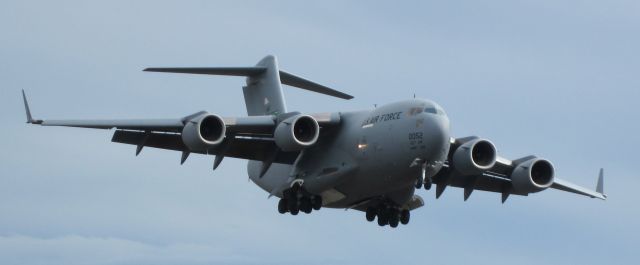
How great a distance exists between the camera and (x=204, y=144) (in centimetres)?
3016

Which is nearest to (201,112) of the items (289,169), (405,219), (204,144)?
(204,144)

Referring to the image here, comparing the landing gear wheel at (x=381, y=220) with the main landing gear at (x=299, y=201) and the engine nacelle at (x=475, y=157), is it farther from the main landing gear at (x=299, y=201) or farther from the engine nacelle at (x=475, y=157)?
the engine nacelle at (x=475, y=157)

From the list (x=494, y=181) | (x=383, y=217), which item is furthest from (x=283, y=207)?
(x=494, y=181)

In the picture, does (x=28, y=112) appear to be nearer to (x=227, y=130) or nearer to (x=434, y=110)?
(x=227, y=130)

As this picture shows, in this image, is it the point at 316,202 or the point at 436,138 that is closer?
the point at 436,138

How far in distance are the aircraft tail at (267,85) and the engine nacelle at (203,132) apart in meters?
A: 4.40

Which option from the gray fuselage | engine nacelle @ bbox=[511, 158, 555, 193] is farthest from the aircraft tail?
engine nacelle @ bbox=[511, 158, 555, 193]

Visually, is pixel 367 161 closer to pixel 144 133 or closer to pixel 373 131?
pixel 373 131

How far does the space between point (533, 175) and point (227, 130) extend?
7.48 metres

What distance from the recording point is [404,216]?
111 ft

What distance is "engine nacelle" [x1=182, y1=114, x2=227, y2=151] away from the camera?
30156 millimetres

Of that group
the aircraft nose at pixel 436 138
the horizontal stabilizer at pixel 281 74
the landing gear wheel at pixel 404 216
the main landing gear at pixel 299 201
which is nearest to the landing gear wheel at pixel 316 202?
the main landing gear at pixel 299 201

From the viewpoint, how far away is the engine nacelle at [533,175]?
109ft

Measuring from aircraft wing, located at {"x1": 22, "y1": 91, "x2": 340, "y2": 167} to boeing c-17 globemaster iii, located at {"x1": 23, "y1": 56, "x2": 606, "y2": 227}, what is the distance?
0.9 inches
